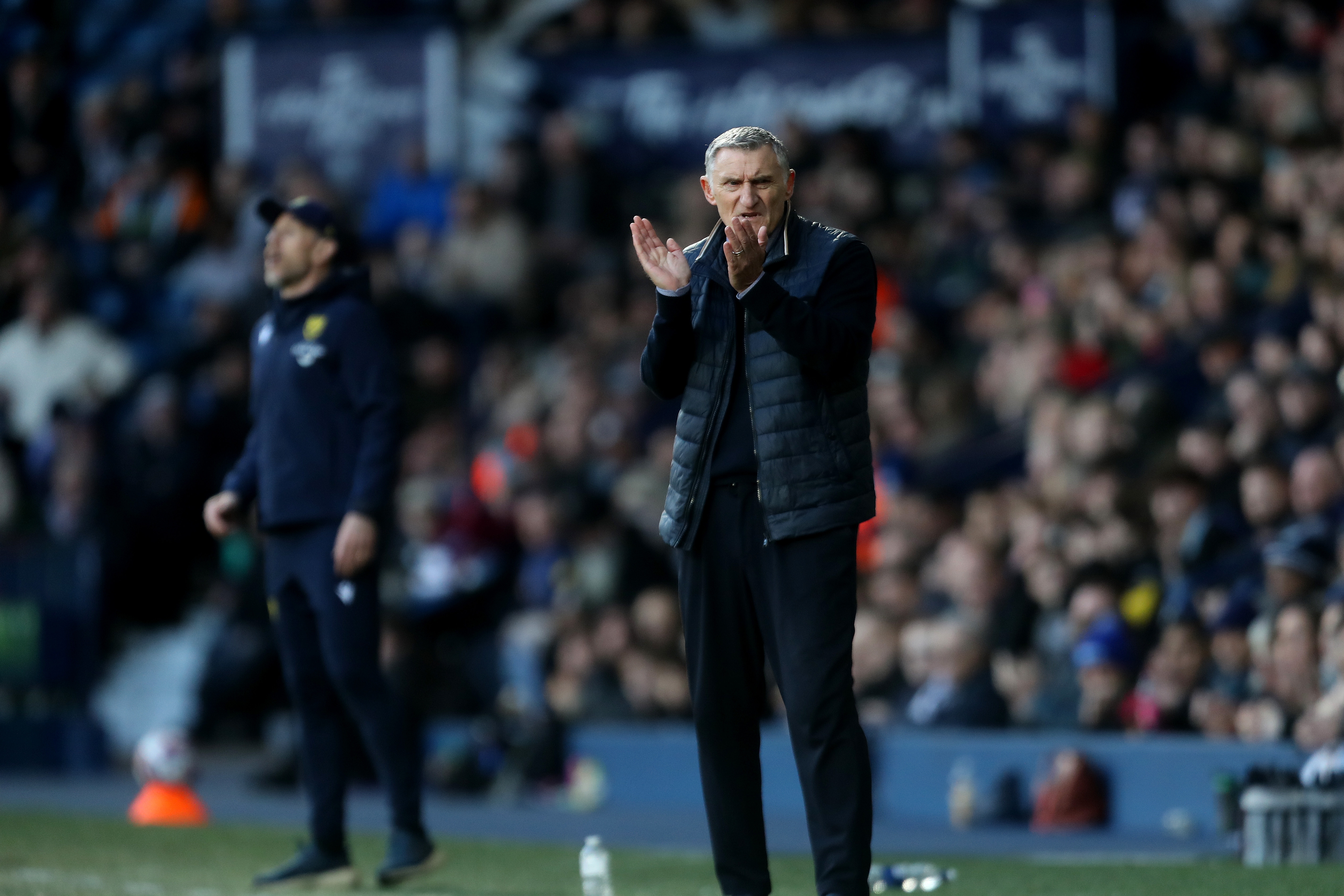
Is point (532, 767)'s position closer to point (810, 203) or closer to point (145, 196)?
point (810, 203)

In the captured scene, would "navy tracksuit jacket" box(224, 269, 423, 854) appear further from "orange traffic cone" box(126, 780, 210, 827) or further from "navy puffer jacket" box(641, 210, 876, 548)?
"orange traffic cone" box(126, 780, 210, 827)

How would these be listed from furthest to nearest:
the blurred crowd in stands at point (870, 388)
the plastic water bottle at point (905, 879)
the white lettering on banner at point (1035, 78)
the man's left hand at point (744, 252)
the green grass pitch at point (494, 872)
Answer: the white lettering on banner at point (1035, 78)
the blurred crowd in stands at point (870, 388)
the green grass pitch at point (494, 872)
the plastic water bottle at point (905, 879)
the man's left hand at point (744, 252)

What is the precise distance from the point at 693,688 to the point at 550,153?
37.8 feet

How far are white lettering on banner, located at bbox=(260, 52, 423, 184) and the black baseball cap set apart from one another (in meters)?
10.3

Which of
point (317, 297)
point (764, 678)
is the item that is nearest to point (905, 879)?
point (764, 678)

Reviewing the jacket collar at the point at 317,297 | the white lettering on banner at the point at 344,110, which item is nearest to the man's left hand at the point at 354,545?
the jacket collar at the point at 317,297

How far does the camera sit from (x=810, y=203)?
15.1 m

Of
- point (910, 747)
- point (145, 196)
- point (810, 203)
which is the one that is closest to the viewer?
point (910, 747)

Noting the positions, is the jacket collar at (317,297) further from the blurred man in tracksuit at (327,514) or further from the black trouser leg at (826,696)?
the black trouser leg at (826,696)

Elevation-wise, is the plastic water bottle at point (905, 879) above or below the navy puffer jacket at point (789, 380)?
below

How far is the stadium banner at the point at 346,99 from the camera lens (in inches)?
682

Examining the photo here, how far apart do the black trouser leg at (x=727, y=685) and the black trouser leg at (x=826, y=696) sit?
0.13 meters

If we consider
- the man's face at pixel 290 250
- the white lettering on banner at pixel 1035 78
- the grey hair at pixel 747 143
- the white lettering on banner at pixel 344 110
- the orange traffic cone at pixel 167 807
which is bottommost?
the orange traffic cone at pixel 167 807

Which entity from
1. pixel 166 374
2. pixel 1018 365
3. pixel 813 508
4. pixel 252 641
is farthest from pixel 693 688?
pixel 166 374
